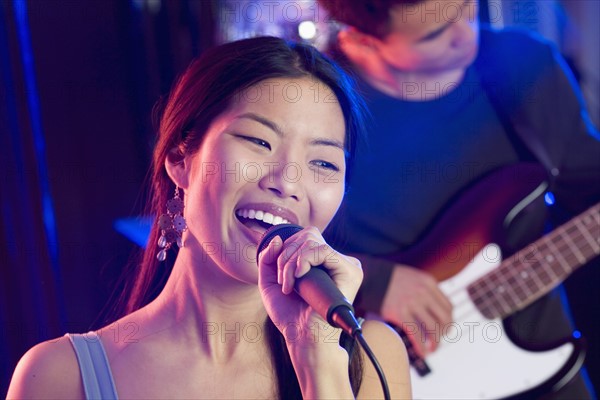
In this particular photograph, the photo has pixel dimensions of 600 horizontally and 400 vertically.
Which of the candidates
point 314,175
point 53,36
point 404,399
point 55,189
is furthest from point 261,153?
point 53,36

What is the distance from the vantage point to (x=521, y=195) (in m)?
1.86

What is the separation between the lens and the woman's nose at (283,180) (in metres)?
1.29

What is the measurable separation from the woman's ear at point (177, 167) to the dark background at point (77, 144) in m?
0.42

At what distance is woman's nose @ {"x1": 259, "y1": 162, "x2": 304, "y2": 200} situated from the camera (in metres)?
1.29

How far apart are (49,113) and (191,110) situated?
562 millimetres

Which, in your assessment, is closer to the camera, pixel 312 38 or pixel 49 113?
pixel 49 113

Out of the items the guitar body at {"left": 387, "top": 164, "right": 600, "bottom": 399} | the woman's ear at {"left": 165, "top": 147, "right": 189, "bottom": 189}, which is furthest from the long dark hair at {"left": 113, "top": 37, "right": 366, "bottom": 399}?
the guitar body at {"left": 387, "top": 164, "right": 600, "bottom": 399}

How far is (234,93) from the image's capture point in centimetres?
138

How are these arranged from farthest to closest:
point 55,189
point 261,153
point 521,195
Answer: point 521,195 → point 55,189 → point 261,153

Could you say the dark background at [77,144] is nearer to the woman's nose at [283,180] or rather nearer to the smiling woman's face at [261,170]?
the smiling woman's face at [261,170]

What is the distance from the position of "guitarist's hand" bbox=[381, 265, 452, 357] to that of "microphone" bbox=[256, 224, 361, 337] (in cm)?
93

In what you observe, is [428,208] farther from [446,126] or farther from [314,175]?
[314,175]

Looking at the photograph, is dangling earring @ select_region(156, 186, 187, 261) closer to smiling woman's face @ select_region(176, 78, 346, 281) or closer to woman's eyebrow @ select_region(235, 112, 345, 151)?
smiling woman's face @ select_region(176, 78, 346, 281)

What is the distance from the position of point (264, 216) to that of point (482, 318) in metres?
0.89
